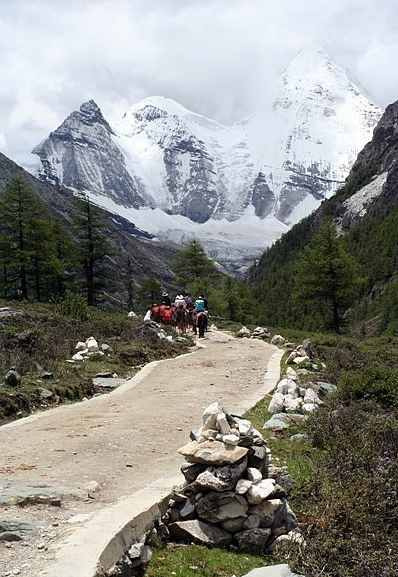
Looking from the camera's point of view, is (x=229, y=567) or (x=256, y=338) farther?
(x=256, y=338)

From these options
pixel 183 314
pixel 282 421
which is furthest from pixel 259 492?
pixel 183 314

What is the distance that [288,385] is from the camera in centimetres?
1594

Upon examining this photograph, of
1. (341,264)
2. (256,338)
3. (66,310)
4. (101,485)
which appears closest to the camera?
(101,485)

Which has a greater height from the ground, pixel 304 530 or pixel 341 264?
pixel 341 264

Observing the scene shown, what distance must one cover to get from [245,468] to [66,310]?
23928 millimetres

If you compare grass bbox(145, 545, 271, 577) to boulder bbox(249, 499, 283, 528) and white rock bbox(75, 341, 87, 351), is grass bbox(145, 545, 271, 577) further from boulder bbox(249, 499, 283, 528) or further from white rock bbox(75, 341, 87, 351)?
Result: white rock bbox(75, 341, 87, 351)

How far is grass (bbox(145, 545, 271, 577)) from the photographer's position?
679 cm

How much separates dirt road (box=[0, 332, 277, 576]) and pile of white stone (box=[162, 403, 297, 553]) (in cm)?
93

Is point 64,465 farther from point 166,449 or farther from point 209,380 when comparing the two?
point 209,380

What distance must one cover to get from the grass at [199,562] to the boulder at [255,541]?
125 mm

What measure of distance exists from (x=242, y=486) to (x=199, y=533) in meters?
0.73

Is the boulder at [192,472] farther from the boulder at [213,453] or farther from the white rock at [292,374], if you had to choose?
the white rock at [292,374]

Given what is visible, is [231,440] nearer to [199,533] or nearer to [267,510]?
[267,510]

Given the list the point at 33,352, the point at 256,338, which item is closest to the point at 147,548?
the point at 33,352
